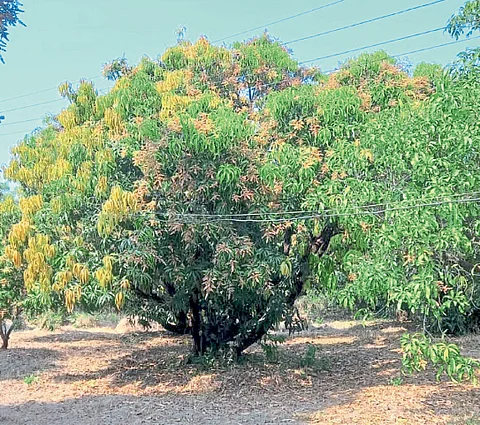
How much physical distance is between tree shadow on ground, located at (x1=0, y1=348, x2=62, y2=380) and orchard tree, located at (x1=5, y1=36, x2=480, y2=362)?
2.80 metres

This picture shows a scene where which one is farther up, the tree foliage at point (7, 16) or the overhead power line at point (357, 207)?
the tree foliage at point (7, 16)

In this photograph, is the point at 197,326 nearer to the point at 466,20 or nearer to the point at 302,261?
the point at 302,261

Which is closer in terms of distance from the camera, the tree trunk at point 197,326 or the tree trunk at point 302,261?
the tree trunk at point 302,261

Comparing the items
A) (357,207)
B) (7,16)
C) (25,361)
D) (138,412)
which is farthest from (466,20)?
(25,361)

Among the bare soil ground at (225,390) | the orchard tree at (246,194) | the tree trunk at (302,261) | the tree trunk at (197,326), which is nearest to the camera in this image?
the orchard tree at (246,194)

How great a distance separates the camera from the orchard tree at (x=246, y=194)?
4922 millimetres

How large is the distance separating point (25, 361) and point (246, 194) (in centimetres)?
714

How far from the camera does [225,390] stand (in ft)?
26.9

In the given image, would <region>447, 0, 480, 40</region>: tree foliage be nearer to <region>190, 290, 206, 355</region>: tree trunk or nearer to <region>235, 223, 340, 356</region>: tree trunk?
<region>235, 223, 340, 356</region>: tree trunk

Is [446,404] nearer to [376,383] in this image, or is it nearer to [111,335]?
[376,383]

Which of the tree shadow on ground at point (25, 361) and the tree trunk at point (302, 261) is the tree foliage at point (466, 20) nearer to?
the tree trunk at point (302, 261)

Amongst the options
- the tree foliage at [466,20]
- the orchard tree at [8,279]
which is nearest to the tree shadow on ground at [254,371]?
the orchard tree at [8,279]

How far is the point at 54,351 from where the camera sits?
515 inches

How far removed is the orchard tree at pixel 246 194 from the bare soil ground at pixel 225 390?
3.59 ft
